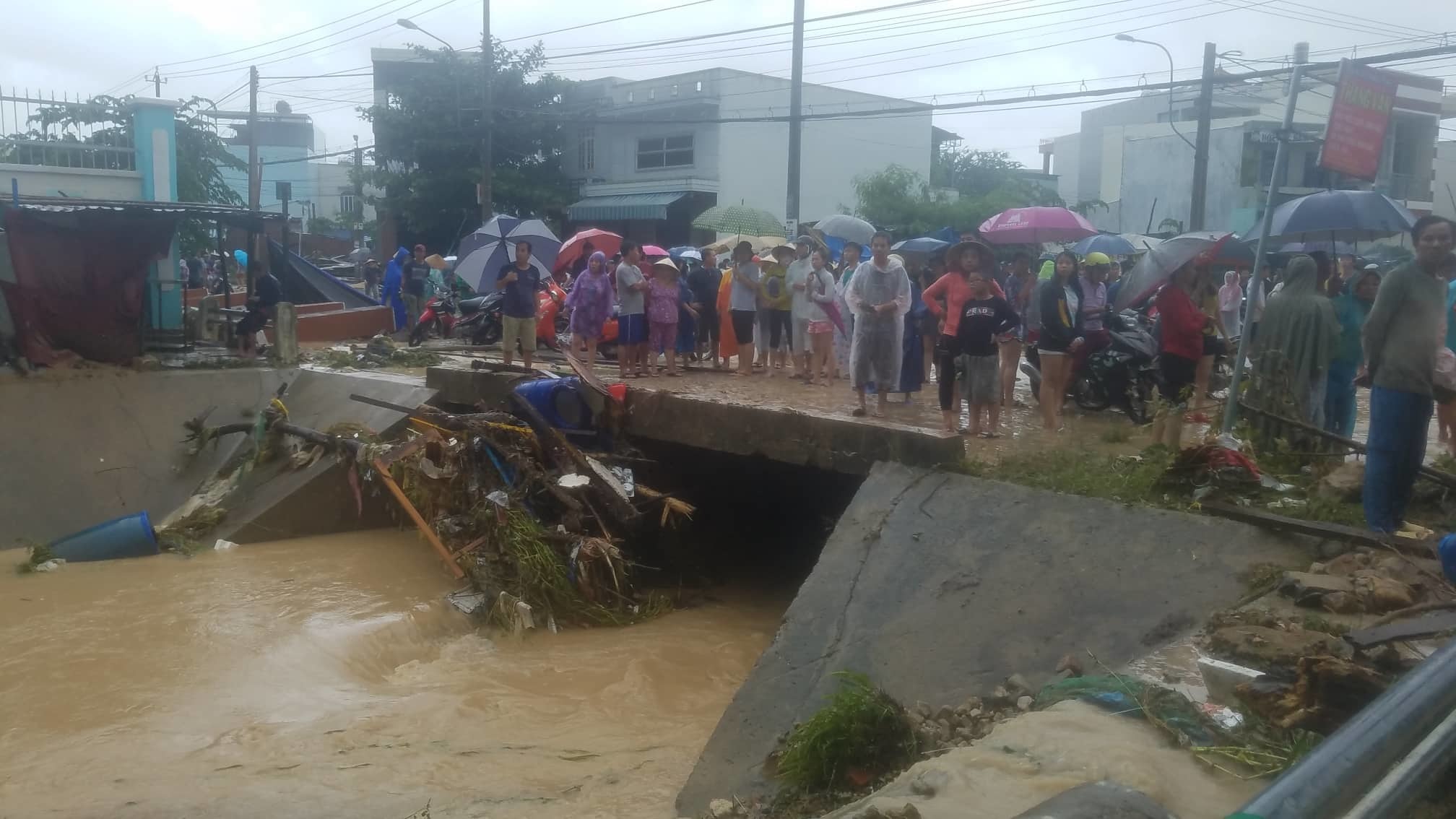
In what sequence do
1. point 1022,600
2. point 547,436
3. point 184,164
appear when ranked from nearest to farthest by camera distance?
point 1022,600
point 547,436
point 184,164

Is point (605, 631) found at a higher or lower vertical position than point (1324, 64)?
lower

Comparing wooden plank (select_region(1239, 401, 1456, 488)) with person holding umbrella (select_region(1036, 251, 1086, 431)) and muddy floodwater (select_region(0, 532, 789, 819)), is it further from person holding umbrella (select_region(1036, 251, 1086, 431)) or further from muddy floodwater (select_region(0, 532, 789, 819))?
muddy floodwater (select_region(0, 532, 789, 819))

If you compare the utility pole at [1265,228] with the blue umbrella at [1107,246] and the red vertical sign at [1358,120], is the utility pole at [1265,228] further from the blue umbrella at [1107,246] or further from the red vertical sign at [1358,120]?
the blue umbrella at [1107,246]

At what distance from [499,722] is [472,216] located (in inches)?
1020

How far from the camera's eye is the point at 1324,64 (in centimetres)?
1305

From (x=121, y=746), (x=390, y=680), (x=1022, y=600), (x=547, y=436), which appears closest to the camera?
(x=1022, y=600)

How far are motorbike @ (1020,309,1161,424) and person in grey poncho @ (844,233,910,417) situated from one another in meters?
1.65

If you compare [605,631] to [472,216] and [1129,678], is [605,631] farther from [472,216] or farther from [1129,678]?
[472,216]

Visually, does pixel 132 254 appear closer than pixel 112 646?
No

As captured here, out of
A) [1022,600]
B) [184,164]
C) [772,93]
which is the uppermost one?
[772,93]

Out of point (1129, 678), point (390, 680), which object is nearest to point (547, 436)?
point (390, 680)

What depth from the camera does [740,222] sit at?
19.3m

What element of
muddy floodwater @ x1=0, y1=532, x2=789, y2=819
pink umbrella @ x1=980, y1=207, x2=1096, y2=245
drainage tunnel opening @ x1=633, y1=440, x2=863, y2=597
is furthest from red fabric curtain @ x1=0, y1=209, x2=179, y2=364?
pink umbrella @ x1=980, y1=207, x2=1096, y2=245

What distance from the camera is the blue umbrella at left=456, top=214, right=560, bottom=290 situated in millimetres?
15148
